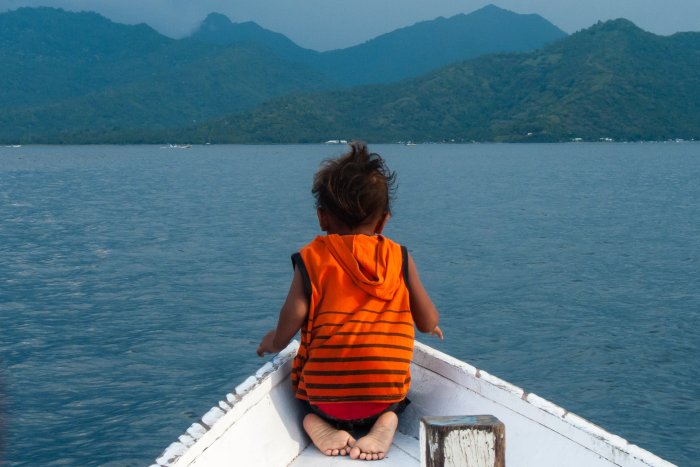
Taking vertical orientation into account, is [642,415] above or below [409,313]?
below

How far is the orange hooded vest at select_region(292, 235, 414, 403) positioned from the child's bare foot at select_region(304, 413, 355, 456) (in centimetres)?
28

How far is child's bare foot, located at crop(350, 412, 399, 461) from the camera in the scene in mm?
5055

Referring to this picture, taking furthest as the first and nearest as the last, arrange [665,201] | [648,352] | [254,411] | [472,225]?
1. [665,201]
2. [472,225]
3. [648,352]
4. [254,411]

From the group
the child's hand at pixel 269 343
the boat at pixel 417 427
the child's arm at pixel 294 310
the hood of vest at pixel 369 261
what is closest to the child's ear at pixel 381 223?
the hood of vest at pixel 369 261

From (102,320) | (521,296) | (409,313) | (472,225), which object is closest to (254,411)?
(409,313)

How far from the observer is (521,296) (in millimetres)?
18594

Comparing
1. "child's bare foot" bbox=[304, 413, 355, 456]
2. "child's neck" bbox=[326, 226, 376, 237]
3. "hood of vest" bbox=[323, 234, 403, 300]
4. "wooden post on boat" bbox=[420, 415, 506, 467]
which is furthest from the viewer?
"child's bare foot" bbox=[304, 413, 355, 456]

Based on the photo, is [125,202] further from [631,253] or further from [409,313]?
[409,313]

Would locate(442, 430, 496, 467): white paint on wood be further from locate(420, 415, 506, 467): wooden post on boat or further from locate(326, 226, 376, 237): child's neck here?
locate(326, 226, 376, 237): child's neck

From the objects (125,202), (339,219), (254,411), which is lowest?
(125,202)

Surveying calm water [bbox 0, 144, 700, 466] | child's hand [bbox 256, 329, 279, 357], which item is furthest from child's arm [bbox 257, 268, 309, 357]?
calm water [bbox 0, 144, 700, 466]

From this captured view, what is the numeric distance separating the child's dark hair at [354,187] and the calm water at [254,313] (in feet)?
18.3

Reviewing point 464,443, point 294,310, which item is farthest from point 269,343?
point 464,443

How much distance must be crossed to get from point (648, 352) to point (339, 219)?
33.8 feet
